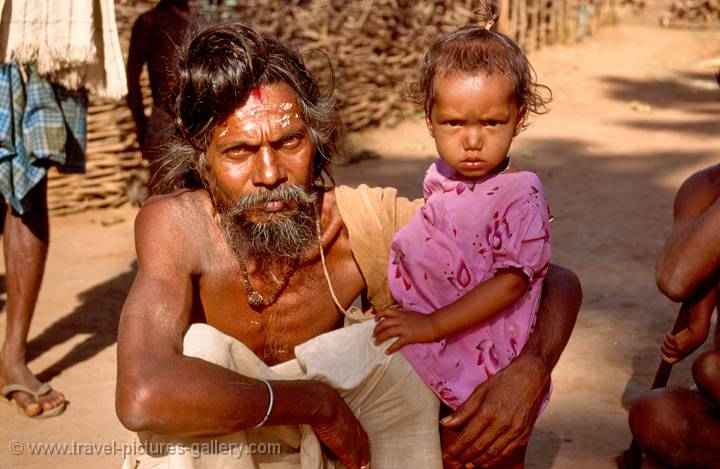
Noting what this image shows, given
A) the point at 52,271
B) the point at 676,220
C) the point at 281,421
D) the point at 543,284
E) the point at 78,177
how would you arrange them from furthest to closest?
the point at 78,177 < the point at 52,271 < the point at 676,220 < the point at 543,284 < the point at 281,421

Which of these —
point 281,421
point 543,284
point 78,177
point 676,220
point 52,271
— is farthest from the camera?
point 78,177

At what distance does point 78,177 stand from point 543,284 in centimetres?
520

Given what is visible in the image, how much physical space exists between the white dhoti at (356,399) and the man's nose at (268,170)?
1.34ft

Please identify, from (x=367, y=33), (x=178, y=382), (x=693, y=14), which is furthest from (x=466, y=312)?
(x=693, y=14)

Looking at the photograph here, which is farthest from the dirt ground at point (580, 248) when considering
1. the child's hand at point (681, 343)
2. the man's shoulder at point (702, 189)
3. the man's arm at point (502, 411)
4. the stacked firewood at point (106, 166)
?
the man's arm at point (502, 411)

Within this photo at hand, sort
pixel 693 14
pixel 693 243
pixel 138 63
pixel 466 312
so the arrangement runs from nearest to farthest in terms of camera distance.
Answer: pixel 466 312 < pixel 693 243 < pixel 138 63 < pixel 693 14

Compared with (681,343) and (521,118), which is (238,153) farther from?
(681,343)

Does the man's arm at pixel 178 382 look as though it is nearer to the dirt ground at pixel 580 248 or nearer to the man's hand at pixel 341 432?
the man's hand at pixel 341 432

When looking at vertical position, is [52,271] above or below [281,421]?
below

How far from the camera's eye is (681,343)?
128 inches

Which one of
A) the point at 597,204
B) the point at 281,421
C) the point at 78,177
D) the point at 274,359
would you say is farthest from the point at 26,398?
the point at 597,204

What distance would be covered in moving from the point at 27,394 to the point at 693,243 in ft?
9.28

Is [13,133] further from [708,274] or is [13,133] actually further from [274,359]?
[708,274]

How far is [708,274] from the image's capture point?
299cm
